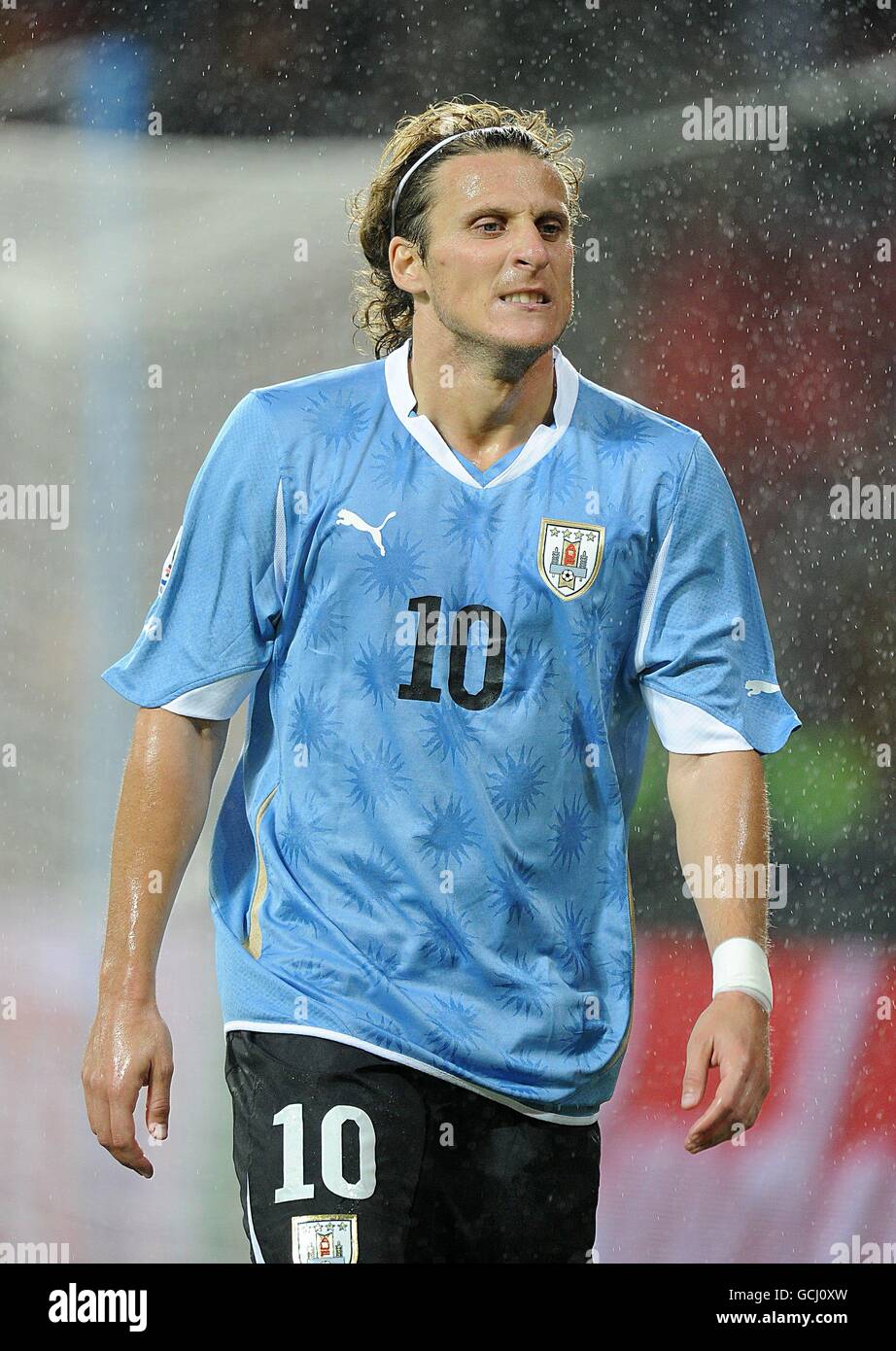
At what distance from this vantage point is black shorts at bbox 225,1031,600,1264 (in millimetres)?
1986

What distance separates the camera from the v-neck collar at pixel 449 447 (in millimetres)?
2154

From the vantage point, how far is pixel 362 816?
80.6 inches

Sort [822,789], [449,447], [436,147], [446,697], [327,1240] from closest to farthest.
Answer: [327,1240], [446,697], [449,447], [436,147], [822,789]

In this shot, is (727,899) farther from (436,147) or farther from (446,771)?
(436,147)

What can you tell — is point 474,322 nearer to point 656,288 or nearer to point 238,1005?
point 238,1005

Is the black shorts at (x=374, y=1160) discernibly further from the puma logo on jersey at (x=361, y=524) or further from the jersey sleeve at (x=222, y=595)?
the puma logo on jersey at (x=361, y=524)

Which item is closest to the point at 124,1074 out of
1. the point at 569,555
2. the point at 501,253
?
the point at 569,555

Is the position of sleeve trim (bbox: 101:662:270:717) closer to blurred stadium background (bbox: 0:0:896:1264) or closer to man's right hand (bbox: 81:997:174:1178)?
man's right hand (bbox: 81:997:174:1178)

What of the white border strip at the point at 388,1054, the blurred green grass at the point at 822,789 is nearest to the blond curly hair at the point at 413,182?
the white border strip at the point at 388,1054

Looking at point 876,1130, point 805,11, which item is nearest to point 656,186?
point 805,11

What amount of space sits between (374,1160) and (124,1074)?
11.8 inches

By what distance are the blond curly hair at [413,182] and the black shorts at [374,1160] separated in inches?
41.1

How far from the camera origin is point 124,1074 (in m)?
1.99

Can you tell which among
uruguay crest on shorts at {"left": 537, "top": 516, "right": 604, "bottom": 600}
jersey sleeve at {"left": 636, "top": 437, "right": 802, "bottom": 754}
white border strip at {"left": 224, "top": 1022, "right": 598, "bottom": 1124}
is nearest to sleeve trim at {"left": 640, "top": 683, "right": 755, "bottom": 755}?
jersey sleeve at {"left": 636, "top": 437, "right": 802, "bottom": 754}
